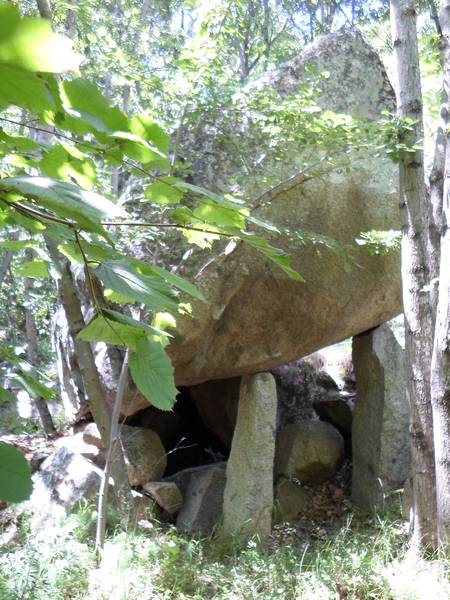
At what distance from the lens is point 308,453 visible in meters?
6.27

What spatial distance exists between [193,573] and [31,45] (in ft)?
12.5

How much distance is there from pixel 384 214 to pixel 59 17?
3717mm

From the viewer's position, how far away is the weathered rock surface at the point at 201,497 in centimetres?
539

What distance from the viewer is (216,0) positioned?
4410 mm

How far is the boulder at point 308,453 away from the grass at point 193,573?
186 cm

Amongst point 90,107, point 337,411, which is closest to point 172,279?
point 90,107

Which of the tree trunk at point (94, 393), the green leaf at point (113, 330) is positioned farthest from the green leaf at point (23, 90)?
the tree trunk at point (94, 393)

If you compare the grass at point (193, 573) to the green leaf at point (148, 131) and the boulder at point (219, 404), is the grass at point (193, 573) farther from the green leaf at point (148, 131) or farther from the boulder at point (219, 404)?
the green leaf at point (148, 131)

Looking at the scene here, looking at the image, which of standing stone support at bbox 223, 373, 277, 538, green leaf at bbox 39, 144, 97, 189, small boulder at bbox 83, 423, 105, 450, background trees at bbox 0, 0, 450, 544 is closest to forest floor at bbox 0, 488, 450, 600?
background trees at bbox 0, 0, 450, 544

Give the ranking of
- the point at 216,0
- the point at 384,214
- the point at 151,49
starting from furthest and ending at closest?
the point at 151,49 → the point at 384,214 → the point at 216,0

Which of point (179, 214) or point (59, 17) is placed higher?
point (59, 17)

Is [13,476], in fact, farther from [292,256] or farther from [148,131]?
[292,256]

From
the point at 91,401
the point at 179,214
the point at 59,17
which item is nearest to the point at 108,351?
the point at 91,401

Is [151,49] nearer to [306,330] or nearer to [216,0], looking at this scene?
[216,0]
